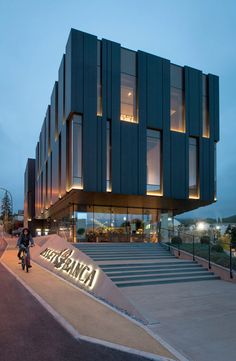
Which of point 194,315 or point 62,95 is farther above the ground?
point 62,95

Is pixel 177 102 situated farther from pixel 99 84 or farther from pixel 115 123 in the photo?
pixel 99 84

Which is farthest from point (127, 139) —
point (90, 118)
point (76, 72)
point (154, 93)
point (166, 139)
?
point (76, 72)

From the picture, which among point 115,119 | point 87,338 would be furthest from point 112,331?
point 115,119

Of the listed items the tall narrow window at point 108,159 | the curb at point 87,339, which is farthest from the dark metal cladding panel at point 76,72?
the curb at point 87,339

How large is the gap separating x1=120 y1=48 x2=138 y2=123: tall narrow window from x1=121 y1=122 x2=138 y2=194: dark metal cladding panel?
0.84 meters

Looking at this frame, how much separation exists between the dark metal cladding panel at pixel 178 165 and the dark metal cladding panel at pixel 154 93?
1.76 meters

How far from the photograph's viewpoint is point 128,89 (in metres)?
26.1

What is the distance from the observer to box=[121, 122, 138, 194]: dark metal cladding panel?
2514cm

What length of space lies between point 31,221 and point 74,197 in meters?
38.4

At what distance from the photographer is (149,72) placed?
26484 mm

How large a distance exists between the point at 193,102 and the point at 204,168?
5045 mm

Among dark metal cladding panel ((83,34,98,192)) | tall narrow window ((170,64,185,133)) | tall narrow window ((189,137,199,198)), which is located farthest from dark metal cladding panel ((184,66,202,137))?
dark metal cladding panel ((83,34,98,192))

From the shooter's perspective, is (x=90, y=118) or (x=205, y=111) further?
(x=205, y=111)

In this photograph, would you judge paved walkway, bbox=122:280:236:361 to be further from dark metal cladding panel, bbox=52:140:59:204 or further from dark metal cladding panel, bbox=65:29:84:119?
dark metal cladding panel, bbox=52:140:59:204
